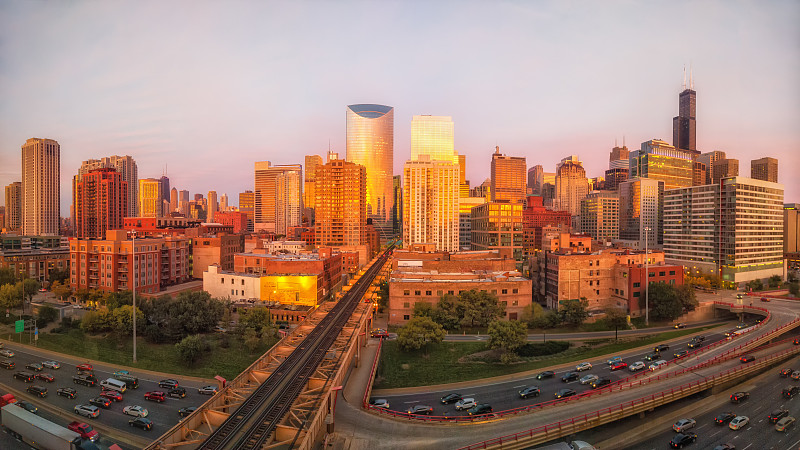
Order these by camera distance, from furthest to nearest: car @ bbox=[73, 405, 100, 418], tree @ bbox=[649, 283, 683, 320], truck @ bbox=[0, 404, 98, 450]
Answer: tree @ bbox=[649, 283, 683, 320] → car @ bbox=[73, 405, 100, 418] → truck @ bbox=[0, 404, 98, 450]

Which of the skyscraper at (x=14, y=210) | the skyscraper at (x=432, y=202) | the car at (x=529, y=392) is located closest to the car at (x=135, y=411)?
the car at (x=529, y=392)

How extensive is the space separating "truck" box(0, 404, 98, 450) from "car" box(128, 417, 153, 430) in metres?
4.16

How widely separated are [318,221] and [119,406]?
344 ft


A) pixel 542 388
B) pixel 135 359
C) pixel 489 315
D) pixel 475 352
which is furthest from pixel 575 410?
pixel 135 359

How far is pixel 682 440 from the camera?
3019 centimetres

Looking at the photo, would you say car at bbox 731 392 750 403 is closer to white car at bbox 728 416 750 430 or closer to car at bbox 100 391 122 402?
white car at bbox 728 416 750 430

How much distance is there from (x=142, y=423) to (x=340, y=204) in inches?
4272

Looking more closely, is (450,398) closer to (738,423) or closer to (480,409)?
(480,409)

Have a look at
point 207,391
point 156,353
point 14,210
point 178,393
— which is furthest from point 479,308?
point 14,210

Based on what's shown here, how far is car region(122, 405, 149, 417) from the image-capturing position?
109 feet

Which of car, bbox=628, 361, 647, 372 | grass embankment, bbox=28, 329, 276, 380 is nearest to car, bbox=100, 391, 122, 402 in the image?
grass embankment, bbox=28, 329, 276, 380

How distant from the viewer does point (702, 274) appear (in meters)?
90.7

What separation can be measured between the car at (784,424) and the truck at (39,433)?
48360 mm

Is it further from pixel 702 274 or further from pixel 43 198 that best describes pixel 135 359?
pixel 702 274
